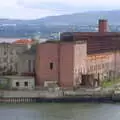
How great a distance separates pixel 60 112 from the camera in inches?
574

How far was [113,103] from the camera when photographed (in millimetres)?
16375

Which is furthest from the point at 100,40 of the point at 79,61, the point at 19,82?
the point at 19,82

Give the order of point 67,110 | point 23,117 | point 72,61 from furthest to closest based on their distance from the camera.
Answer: point 72,61, point 67,110, point 23,117

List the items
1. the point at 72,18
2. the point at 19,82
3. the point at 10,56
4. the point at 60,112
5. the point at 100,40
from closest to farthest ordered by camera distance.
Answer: the point at 60,112 → the point at 19,82 → the point at 10,56 → the point at 100,40 → the point at 72,18

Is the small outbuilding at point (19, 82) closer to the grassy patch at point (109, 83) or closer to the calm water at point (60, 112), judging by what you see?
the calm water at point (60, 112)

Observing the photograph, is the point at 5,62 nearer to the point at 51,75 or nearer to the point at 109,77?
the point at 51,75

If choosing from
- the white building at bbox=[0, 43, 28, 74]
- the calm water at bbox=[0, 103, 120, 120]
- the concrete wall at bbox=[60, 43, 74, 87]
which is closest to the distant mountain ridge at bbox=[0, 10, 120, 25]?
the white building at bbox=[0, 43, 28, 74]

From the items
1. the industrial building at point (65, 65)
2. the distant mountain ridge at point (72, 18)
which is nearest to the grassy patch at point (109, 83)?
the industrial building at point (65, 65)

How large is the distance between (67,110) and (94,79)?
335cm

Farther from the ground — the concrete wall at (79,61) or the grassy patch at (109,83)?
the concrete wall at (79,61)

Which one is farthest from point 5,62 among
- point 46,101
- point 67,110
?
point 67,110

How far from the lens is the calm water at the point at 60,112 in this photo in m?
13.8

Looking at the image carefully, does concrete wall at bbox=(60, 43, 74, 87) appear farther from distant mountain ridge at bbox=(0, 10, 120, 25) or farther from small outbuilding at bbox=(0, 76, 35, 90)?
distant mountain ridge at bbox=(0, 10, 120, 25)

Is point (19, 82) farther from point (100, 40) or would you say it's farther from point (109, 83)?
point (100, 40)
